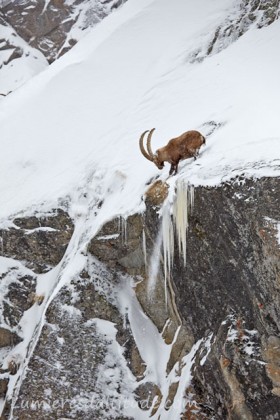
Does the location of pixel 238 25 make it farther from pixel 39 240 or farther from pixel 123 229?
pixel 39 240

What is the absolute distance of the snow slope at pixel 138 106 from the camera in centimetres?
869

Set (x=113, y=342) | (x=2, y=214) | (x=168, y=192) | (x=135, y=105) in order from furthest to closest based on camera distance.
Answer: (x=135, y=105)
(x=2, y=214)
(x=113, y=342)
(x=168, y=192)

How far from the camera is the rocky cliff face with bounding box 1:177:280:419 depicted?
658 centimetres

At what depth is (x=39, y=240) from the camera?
10445mm

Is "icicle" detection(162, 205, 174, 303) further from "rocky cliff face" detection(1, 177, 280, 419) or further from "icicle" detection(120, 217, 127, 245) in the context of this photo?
"icicle" detection(120, 217, 127, 245)

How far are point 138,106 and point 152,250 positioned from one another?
583 cm

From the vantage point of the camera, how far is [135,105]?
13.4 metres

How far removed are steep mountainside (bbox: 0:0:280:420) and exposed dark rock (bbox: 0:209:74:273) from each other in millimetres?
27

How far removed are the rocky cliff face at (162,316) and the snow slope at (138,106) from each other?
26.1 inches

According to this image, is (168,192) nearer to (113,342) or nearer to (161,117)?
(113,342)

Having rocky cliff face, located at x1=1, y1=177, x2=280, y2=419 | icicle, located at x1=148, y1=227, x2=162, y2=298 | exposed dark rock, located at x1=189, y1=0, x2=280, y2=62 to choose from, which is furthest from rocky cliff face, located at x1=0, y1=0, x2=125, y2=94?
icicle, located at x1=148, y1=227, x2=162, y2=298

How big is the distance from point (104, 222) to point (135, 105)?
528 centimetres

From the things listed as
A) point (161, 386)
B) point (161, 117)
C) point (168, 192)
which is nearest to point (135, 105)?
point (161, 117)

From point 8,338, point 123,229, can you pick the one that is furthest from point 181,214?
point 8,338
